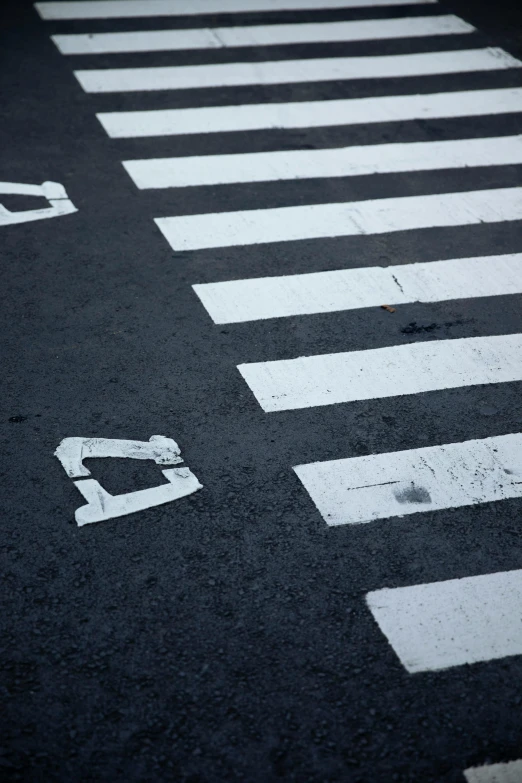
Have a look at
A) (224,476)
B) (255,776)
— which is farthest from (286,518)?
(255,776)

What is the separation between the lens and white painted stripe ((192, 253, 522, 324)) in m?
6.61

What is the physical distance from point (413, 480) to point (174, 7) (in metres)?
8.57

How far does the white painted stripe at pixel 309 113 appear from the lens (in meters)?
8.91

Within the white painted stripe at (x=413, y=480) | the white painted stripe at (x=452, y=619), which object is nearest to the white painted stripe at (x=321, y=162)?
the white painted stripe at (x=413, y=480)

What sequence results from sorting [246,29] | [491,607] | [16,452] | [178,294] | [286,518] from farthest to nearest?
[246,29], [178,294], [16,452], [286,518], [491,607]

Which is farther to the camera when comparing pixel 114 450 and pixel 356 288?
pixel 356 288

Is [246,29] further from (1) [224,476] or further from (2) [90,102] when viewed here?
(1) [224,476]

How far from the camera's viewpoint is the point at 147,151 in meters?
8.51

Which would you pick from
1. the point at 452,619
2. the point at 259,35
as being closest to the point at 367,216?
the point at 452,619

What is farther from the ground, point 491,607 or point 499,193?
point 499,193

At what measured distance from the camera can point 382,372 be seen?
6055 millimetres

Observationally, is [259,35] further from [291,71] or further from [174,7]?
[174,7]

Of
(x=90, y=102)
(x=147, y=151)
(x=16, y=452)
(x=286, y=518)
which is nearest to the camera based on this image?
(x=286, y=518)

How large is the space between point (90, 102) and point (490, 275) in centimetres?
467
